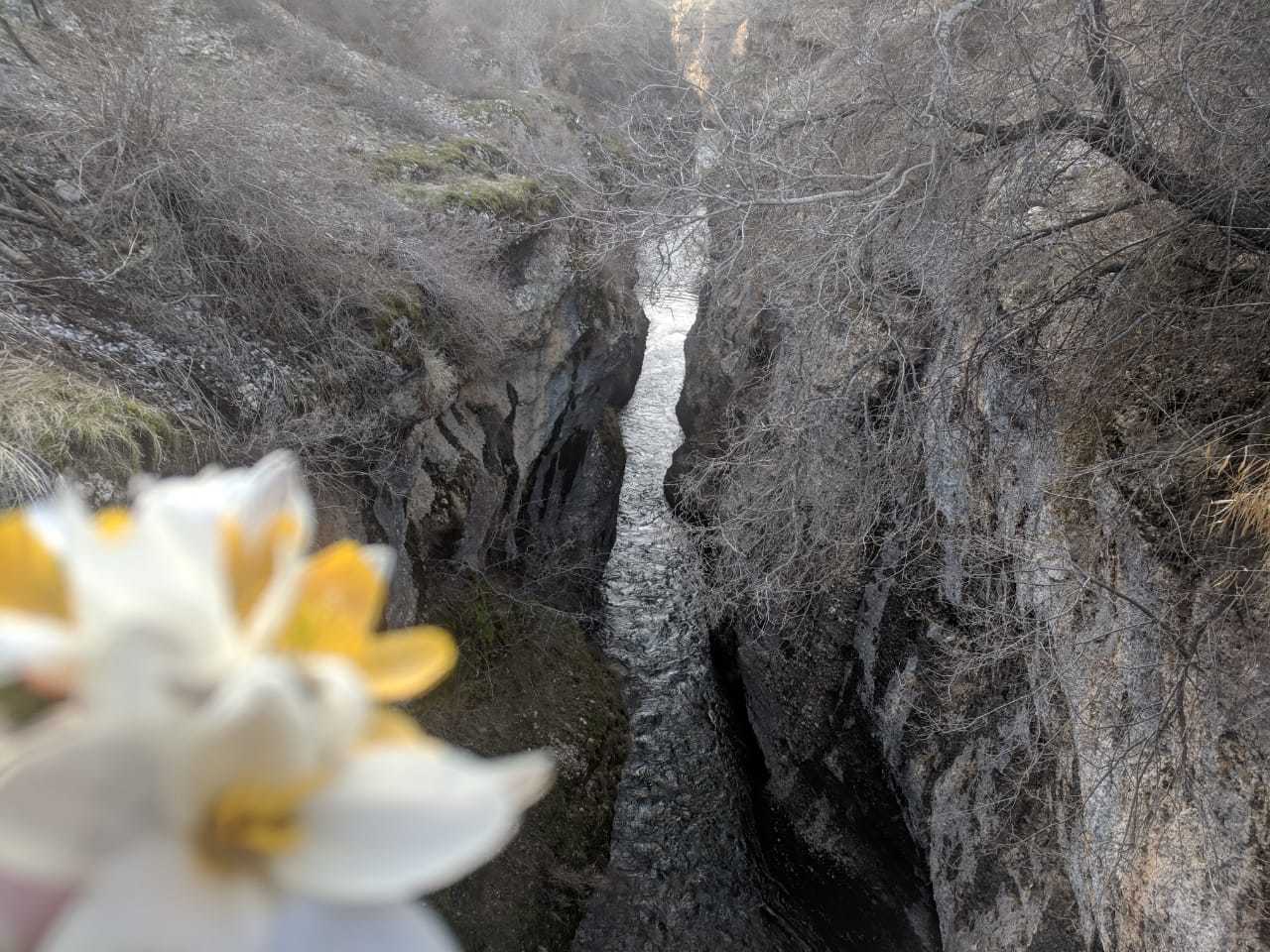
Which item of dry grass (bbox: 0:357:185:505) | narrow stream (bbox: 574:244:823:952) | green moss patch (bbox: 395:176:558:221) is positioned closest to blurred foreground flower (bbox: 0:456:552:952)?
dry grass (bbox: 0:357:185:505)

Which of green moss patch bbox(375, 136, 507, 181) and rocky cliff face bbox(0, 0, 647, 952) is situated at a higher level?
green moss patch bbox(375, 136, 507, 181)

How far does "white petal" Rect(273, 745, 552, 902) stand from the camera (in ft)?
1.41

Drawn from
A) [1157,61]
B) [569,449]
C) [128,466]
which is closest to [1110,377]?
[1157,61]

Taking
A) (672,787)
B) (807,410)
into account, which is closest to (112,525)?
Answer: (807,410)

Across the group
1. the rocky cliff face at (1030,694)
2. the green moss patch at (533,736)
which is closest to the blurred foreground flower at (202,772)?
the rocky cliff face at (1030,694)

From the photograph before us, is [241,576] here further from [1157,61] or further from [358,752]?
[1157,61]

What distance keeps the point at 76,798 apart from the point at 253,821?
0.09 m

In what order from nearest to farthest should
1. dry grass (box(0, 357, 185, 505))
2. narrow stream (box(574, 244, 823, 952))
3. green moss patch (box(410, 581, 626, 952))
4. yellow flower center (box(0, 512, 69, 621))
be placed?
1. yellow flower center (box(0, 512, 69, 621))
2. dry grass (box(0, 357, 185, 505))
3. green moss patch (box(410, 581, 626, 952))
4. narrow stream (box(574, 244, 823, 952))

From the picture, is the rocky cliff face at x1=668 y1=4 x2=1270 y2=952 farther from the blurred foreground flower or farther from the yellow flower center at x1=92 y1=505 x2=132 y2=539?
the yellow flower center at x1=92 y1=505 x2=132 y2=539

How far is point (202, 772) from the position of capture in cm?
41

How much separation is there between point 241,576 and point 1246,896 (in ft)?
11.6

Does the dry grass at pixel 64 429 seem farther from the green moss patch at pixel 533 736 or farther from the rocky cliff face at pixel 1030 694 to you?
the rocky cliff face at pixel 1030 694

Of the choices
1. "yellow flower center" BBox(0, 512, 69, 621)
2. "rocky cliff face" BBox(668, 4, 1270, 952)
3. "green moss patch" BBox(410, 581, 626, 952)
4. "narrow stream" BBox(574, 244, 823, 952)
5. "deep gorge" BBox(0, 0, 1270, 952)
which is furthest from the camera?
"narrow stream" BBox(574, 244, 823, 952)

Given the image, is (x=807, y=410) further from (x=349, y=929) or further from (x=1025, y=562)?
(x=349, y=929)
